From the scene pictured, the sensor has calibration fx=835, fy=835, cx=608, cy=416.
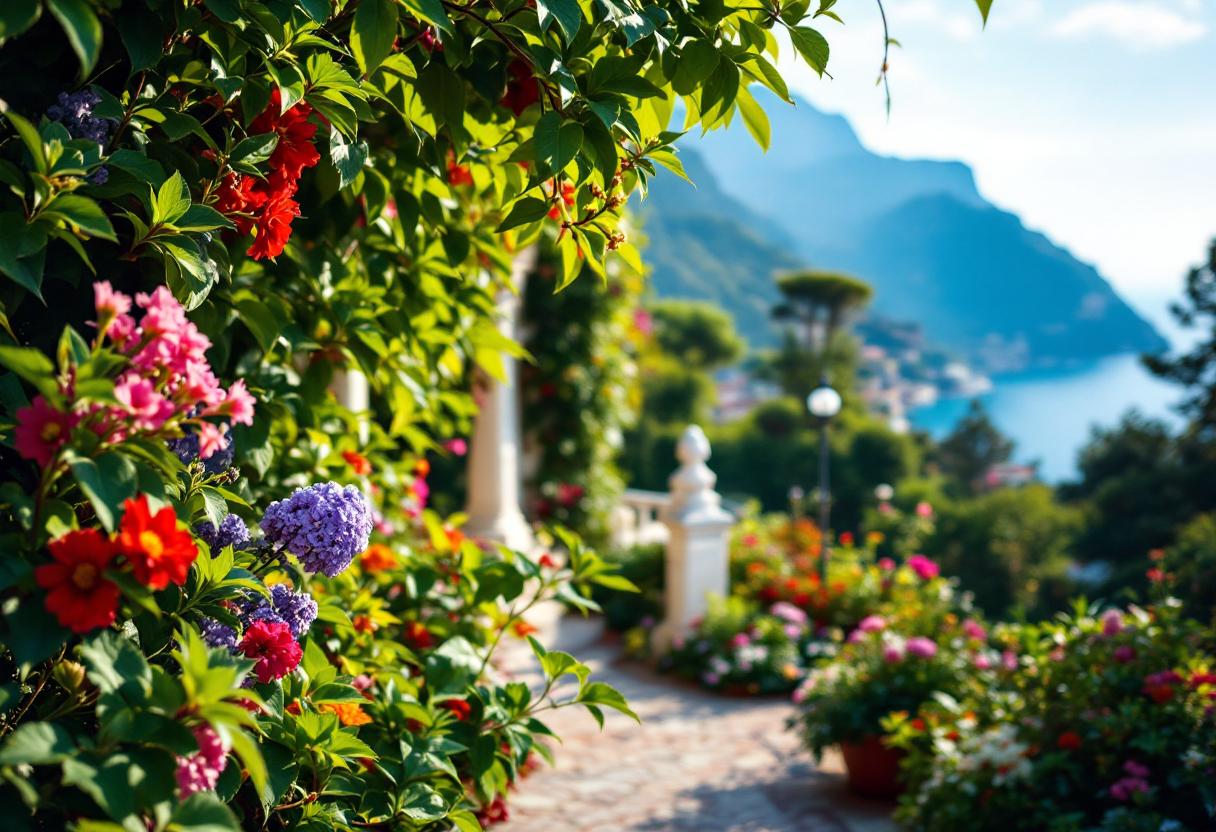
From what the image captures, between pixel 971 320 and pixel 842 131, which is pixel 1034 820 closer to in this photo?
pixel 971 320

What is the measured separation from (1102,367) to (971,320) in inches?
626

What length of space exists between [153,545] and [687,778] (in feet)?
12.1

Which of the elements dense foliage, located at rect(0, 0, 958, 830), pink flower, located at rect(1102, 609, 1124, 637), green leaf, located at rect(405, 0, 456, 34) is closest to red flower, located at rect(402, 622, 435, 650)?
dense foliage, located at rect(0, 0, 958, 830)

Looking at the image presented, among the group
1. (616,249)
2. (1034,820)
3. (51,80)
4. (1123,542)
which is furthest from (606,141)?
(1123,542)

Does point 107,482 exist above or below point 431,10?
below

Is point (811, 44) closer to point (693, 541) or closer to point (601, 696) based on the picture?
point (601, 696)

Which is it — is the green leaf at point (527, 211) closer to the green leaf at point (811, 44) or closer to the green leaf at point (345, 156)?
the green leaf at point (345, 156)

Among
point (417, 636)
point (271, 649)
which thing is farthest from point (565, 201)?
point (417, 636)

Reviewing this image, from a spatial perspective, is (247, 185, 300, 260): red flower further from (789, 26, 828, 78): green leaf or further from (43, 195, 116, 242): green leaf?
(789, 26, 828, 78): green leaf

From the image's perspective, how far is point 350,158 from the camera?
1.19 metres

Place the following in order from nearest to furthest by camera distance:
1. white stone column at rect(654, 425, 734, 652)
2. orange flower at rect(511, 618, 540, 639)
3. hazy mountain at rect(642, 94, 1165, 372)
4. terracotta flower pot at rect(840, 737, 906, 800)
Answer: orange flower at rect(511, 618, 540, 639), terracotta flower pot at rect(840, 737, 906, 800), white stone column at rect(654, 425, 734, 652), hazy mountain at rect(642, 94, 1165, 372)

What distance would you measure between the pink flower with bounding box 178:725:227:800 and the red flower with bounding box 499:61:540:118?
106cm

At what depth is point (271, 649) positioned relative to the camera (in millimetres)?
1120

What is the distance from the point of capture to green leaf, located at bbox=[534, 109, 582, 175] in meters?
1.09
